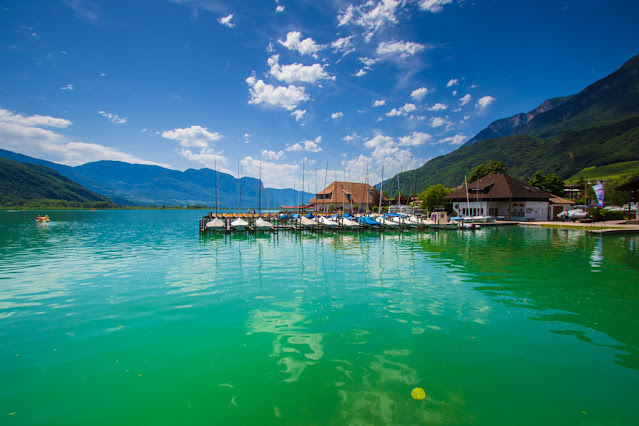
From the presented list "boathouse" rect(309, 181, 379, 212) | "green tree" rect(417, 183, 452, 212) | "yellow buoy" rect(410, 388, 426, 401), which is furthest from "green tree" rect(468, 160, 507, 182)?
"yellow buoy" rect(410, 388, 426, 401)

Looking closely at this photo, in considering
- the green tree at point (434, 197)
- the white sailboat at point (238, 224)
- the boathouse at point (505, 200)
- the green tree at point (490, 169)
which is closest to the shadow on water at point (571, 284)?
the white sailboat at point (238, 224)

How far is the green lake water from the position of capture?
212 inches

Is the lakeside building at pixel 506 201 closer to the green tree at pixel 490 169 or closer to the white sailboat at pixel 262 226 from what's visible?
the green tree at pixel 490 169

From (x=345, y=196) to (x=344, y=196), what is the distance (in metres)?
0.45

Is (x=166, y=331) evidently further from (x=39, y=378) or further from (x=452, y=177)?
(x=452, y=177)

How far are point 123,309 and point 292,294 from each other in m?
6.19

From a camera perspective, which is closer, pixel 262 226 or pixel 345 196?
pixel 262 226

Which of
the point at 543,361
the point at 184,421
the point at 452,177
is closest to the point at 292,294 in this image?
the point at 184,421

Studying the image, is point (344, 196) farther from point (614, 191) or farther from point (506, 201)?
point (614, 191)

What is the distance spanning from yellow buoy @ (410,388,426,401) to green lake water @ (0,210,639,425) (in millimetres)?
98

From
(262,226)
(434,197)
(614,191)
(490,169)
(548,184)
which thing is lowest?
(262,226)

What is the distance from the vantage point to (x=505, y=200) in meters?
58.4

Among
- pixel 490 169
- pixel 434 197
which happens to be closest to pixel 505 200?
pixel 434 197

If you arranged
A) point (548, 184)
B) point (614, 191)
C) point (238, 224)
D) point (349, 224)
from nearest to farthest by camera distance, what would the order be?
point (238, 224) → point (349, 224) → point (548, 184) → point (614, 191)
